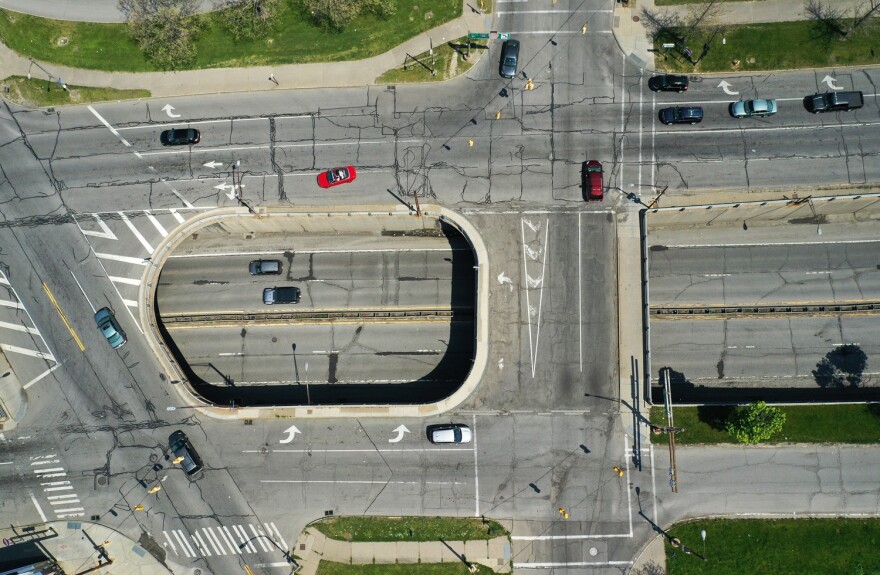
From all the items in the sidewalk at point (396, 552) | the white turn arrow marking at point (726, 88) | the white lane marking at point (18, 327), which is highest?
the white turn arrow marking at point (726, 88)

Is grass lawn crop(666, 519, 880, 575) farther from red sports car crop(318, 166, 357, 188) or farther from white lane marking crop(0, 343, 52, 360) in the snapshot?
white lane marking crop(0, 343, 52, 360)

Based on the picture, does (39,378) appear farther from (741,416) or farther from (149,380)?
(741,416)

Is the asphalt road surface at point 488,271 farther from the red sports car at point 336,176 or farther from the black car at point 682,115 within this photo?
the red sports car at point 336,176

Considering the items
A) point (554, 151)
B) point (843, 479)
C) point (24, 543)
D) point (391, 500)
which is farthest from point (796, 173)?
point (24, 543)

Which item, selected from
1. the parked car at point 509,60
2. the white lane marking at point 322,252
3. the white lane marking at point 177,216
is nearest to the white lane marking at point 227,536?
the white lane marking at point 322,252

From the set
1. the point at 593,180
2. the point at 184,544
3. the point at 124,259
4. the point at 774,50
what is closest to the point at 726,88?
the point at 774,50

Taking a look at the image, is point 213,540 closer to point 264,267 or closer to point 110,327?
point 110,327
